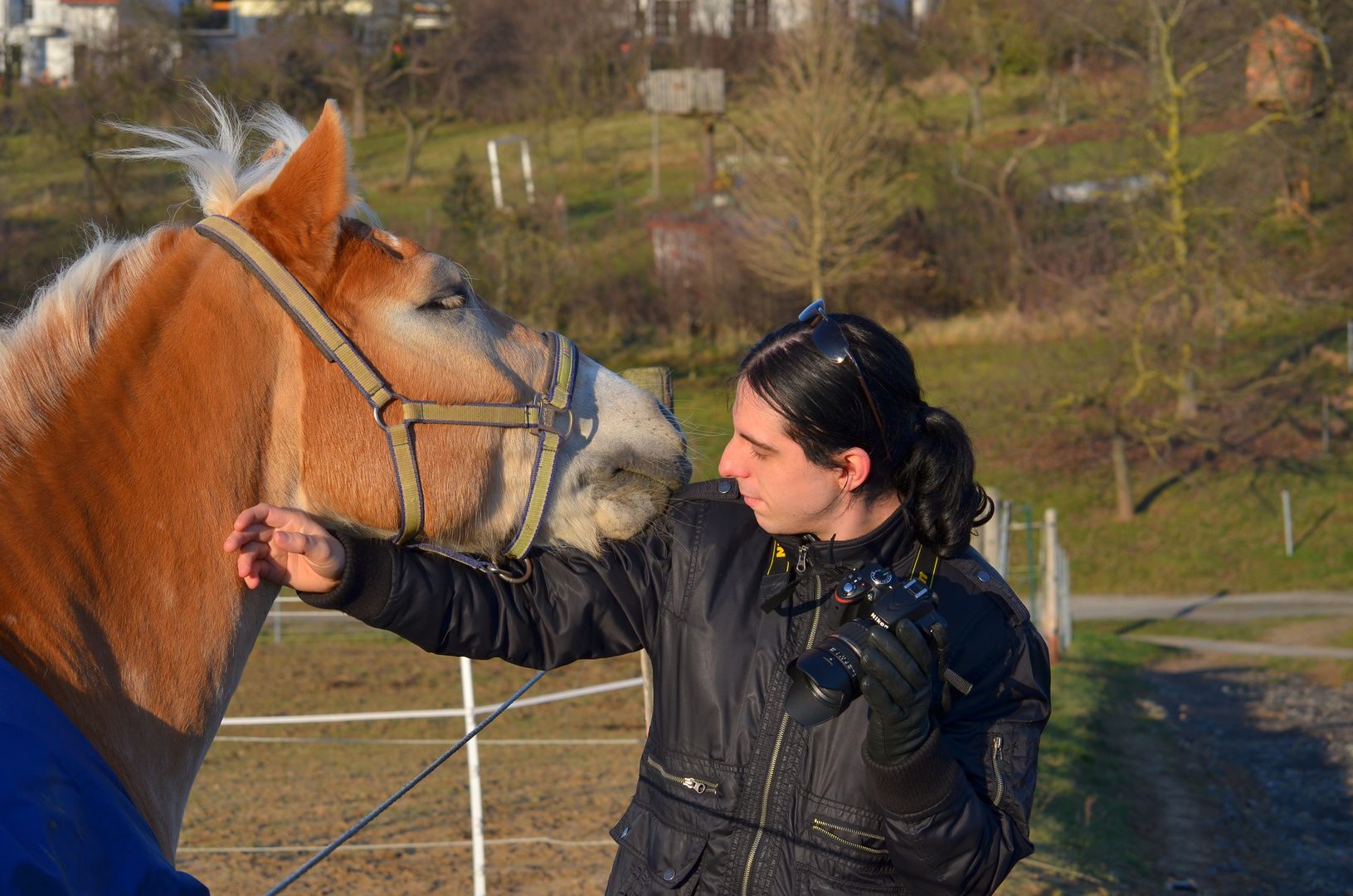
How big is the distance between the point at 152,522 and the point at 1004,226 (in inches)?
1224

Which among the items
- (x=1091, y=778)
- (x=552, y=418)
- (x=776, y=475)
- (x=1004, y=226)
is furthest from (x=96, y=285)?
(x=1004, y=226)

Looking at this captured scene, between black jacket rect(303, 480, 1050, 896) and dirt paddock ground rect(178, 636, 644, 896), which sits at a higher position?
black jacket rect(303, 480, 1050, 896)

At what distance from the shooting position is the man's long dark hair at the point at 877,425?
2010 mm

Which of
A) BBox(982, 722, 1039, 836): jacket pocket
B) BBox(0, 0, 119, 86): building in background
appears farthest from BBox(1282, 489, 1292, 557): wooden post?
BBox(0, 0, 119, 86): building in background

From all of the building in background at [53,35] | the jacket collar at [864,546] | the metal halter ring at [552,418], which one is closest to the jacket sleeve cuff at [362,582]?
the metal halter ring at [552,418]

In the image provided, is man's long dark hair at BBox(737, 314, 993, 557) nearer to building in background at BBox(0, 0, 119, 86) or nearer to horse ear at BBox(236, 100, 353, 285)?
horse ear at BBox(236, 100, 353, 285)

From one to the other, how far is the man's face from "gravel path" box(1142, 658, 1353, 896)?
5418 mm

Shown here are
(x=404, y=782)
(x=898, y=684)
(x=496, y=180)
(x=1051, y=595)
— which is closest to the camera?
(x=898, y=684)

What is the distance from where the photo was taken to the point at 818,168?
2592cm

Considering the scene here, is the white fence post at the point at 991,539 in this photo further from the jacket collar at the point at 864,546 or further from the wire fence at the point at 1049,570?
the jacket collar at the point at 864,546

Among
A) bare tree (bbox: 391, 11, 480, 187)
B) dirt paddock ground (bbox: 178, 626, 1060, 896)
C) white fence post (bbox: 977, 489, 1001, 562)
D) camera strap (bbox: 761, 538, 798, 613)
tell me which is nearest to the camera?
camera strap (bbox: 761, 538, 798, 613)

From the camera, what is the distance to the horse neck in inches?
64.6

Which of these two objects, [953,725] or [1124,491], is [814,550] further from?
[1124,491]

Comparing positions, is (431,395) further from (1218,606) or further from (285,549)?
(1218,606)
